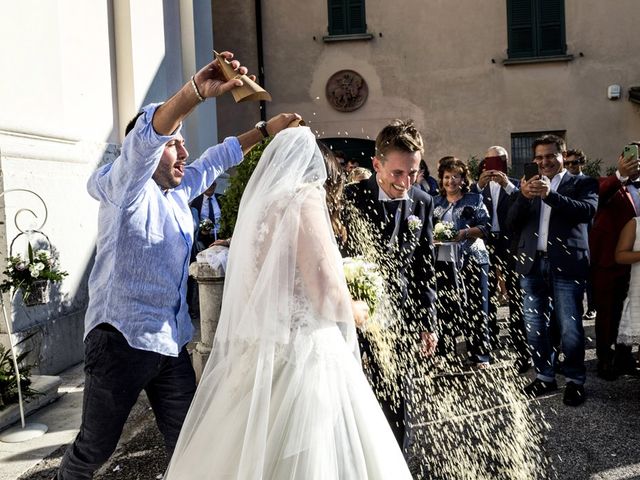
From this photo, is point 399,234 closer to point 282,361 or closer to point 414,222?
point 414,222

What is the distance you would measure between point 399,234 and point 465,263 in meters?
2.81

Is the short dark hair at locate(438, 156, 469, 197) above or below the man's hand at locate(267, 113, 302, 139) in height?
below

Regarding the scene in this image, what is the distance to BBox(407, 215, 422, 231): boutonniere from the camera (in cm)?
397

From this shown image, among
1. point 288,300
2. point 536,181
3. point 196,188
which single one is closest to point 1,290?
point 196,188

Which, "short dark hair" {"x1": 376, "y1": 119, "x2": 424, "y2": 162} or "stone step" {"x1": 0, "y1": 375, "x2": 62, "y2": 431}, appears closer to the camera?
"short dark hair" {"x1": 376, "y1": 119, "x2": 424, "y2": 162}

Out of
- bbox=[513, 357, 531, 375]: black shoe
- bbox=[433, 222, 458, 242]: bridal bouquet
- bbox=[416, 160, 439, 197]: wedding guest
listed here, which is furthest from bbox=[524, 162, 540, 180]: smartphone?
bbox=[416, 160, 439, 197]: wedding guest

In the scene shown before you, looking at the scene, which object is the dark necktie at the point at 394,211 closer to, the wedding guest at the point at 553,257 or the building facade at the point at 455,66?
the wedding guest at the point at 553,257

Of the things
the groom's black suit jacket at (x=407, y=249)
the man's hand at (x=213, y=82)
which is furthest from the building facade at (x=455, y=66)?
the man's hand at (x=213, y=82)

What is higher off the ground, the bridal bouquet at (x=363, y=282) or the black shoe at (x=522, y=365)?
the bridal bouquet at (x=363, y=282)

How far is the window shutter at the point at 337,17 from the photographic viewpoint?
1535 centimetres

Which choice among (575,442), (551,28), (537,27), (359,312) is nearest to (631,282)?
(575,442)

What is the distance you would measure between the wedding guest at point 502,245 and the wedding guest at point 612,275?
75 cm

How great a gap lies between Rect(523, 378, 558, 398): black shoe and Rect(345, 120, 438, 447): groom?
1.78 meters

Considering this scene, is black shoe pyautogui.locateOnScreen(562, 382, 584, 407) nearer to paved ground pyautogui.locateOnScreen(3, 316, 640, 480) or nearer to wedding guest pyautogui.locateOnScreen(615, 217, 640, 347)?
paved ground pyautogui.locateOnScreen(3, 316, 640, 480)
